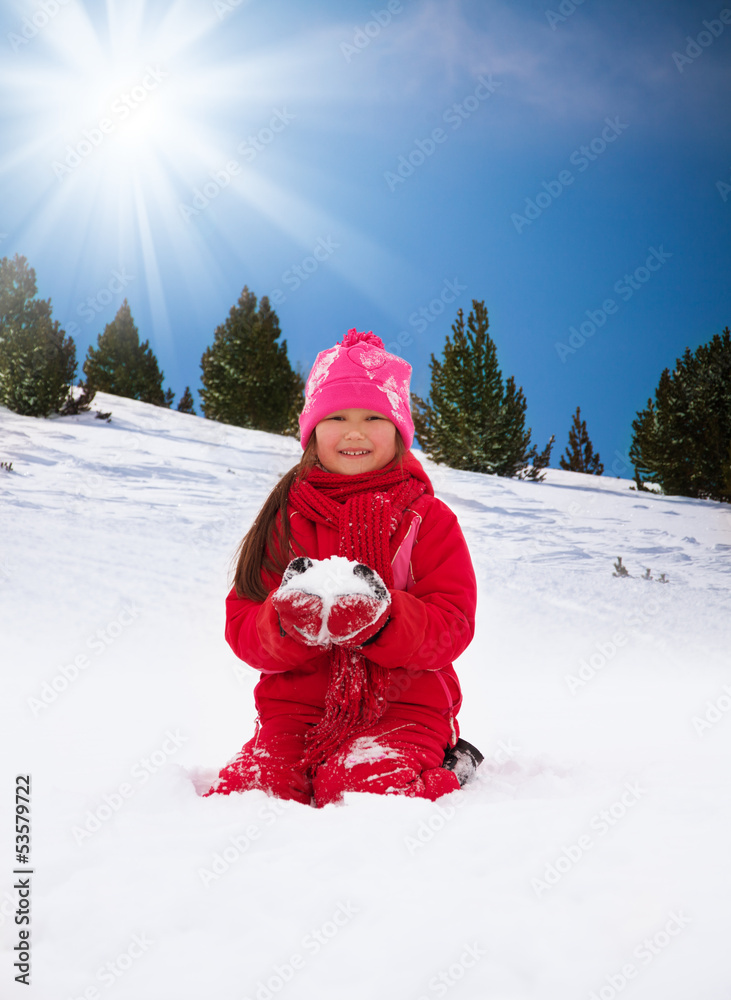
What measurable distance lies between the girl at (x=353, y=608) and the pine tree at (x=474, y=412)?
50.7ft

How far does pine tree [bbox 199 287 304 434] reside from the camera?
28469 millimetres

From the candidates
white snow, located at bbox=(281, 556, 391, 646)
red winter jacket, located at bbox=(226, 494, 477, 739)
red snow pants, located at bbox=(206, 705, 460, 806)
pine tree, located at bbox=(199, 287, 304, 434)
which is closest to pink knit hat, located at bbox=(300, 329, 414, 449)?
red winter jacket, located at bbox=(226, 494, 477, 739)

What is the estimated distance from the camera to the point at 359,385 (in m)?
2.41

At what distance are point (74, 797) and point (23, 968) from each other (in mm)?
662

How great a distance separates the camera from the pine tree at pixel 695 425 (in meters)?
17.0

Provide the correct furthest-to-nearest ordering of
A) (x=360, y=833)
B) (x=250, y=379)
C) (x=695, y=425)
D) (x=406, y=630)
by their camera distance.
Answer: (x=250, y=379) < (x=695, y=425) < (x=406, y=630) < (x=360, y=833)

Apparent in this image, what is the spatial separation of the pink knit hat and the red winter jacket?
35 centimetres

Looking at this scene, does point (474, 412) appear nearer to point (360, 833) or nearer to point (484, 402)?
point (484, 402)

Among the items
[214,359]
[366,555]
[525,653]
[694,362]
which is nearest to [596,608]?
[525,653]

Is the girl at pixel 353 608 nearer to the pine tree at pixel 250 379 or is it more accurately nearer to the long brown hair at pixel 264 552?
the long brown hair at pixel 264 552

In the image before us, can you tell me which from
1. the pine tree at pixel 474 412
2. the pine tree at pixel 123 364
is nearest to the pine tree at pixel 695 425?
the pine tree at pixel 474 412

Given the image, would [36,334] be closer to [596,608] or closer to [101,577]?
[101,577]

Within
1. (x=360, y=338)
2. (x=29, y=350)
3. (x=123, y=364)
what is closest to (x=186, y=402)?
(x=123, y=364)

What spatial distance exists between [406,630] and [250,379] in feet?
90.3
